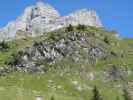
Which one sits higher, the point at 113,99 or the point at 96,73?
the point at 96,73

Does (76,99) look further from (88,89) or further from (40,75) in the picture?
(40,75)

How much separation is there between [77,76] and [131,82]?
27.6m

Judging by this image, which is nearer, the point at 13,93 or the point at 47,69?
the point at 13,93

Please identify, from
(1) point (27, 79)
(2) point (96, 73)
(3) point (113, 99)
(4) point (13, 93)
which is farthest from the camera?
(2) point (96, 73)

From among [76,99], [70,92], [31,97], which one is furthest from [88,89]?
[31,97]

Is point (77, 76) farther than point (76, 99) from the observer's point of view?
Yes

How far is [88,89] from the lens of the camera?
595 ft

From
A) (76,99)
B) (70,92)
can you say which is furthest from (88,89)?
(76,99)

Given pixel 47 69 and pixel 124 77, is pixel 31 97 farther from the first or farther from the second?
pixel 124 77

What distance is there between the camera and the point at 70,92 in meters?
175

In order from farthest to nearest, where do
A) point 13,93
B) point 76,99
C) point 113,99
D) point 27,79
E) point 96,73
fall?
point 96,73 → point 27,79 → point 113,99 → point 76,99 → point 13,93

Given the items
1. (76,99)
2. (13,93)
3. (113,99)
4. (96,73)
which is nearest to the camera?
(13,93)

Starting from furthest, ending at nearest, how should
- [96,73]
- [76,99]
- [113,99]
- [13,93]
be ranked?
[96,73] → [113,99] → [76,99] → [13,93]

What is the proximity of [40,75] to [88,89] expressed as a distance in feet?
85.9
